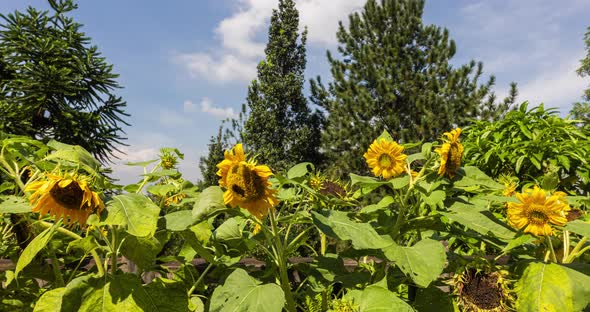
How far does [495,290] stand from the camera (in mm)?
1018

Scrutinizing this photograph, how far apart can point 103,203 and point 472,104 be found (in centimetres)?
1368

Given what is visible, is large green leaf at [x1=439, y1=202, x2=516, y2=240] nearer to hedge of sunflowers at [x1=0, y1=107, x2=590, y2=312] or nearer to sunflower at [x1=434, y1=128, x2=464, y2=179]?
hedge of sunflowers at [x1=0, y1=107, x2=590, y2=312]

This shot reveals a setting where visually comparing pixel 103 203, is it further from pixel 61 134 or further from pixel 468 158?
pixel 61 134

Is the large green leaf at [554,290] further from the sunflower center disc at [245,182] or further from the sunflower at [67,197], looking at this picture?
the sunflower at [67,197]

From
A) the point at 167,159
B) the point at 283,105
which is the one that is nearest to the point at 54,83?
the point at 167,159

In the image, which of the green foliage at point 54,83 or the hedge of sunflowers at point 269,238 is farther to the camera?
the green foliage at point 54,83

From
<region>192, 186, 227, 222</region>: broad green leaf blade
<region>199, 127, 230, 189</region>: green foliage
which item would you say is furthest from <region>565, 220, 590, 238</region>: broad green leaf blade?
<region>199, 127, 230, 189</region>: green foliage

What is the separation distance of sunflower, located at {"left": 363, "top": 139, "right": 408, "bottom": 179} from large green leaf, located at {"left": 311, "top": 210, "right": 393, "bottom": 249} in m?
0.33

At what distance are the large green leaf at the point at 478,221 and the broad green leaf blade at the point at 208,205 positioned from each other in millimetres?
575

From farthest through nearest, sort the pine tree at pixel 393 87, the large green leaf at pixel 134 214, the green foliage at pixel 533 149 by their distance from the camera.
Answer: the pine tree at pixel 393 87
the green foliage at pixel 533 149
the large green leaf at pixel 134 214

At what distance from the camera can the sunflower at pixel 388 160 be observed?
1.28 m

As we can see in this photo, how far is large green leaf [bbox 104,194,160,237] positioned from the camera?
82 centimetres

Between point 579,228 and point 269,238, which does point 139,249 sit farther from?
point 579,228

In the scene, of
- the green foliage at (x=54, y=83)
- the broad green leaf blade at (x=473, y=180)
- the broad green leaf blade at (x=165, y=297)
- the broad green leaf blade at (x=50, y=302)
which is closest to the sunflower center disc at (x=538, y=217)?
the broad green leaf blade at (x=473, y=180)
